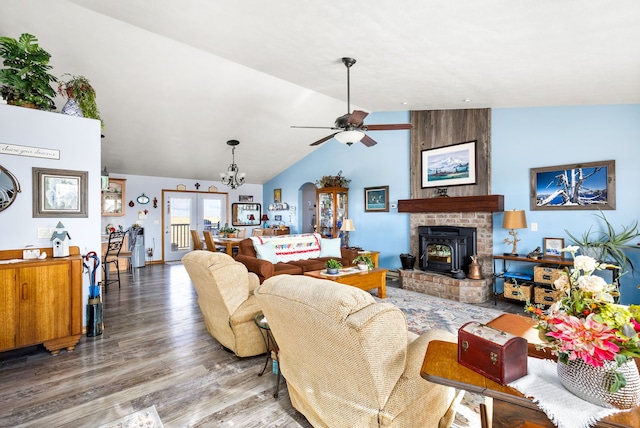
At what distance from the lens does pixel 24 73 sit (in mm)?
2883

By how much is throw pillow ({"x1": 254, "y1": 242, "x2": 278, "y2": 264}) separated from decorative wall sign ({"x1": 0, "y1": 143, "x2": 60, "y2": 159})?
9.26ft

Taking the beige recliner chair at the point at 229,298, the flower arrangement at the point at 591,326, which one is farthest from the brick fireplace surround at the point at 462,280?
the flower arrangement at the point at 591,326

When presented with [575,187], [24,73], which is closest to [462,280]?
[575,187]

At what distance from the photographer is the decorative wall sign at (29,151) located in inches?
110

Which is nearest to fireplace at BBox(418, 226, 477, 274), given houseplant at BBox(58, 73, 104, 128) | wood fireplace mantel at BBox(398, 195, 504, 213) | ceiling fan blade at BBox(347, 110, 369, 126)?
wood fireplace mantel at BBox(398, 195, 504, 213)

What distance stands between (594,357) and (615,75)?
340cm

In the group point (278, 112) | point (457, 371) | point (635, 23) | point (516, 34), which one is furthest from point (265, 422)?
point (278, 112)

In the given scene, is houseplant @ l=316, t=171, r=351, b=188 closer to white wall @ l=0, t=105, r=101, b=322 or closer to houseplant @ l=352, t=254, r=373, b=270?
houseplant @ l=352, t=254, r=373, b=270

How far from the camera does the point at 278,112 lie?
6.01 m

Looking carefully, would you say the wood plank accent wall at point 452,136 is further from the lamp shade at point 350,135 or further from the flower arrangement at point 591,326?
the flower arrangement at point 591,326

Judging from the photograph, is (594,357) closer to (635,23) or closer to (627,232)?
(635,23)

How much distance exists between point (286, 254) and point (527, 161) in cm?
409

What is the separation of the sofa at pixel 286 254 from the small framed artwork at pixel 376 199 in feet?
4.15

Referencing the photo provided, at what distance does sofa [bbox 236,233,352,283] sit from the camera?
463 centimetres
